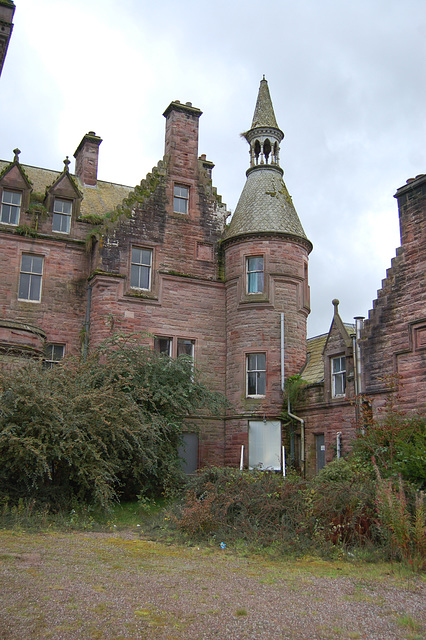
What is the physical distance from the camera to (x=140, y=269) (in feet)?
79.2

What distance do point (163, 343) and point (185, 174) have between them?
Result: 7448 millimetres

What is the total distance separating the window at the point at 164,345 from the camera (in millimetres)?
23797

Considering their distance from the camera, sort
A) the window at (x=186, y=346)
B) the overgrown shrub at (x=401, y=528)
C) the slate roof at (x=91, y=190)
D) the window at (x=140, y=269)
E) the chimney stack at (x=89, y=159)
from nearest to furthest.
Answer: the overgrown shrub at (x=401, y=528) < the window at (x=140, y=269) < the window at (x=186, y=346) < the slate roof at (x=91, y=190) < the chimney stack at (x=89, y=159)

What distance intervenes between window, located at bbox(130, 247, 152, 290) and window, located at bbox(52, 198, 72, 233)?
301 centimetres

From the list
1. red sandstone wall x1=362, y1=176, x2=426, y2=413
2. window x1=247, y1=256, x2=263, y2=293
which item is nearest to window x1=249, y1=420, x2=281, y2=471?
red sandstone wall x1=362, y1=176, x2=426, y2=413

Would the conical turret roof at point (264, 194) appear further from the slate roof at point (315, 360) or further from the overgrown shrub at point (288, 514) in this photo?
the overgrown shrub at point (288, 514)

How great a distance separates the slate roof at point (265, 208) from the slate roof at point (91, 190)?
5821 mm

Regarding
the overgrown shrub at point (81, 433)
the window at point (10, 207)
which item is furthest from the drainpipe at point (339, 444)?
the window at point (10, 207)

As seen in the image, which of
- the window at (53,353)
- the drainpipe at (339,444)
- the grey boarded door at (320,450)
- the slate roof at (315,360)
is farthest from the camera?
the window at (53,353)

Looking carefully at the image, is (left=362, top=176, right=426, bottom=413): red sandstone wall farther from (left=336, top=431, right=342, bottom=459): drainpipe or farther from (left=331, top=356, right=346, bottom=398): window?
(left=336, top=431, right=342, bottom=459): drainpipe

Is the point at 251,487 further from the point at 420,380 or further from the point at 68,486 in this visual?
the point at 420,380

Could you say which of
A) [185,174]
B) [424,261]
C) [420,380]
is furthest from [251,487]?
[185,174]

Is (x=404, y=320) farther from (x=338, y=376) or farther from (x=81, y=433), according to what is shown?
(x=81, y=433)

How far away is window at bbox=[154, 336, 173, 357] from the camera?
23.8 metres
